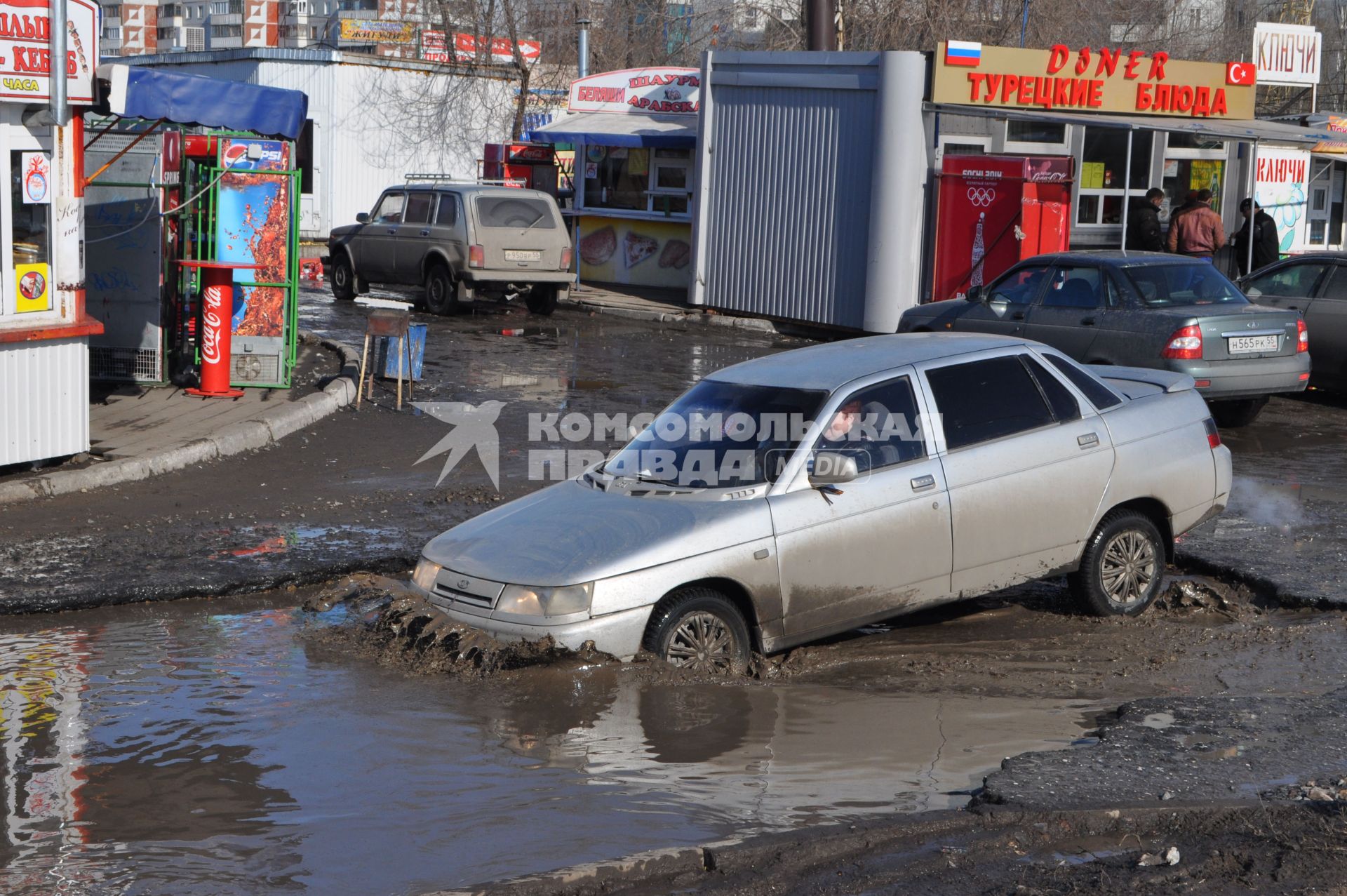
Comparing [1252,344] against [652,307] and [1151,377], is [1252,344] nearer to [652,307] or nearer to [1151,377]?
[1151,377]

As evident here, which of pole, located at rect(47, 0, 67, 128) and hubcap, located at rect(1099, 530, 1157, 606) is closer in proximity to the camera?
hubcap, located at rect(1099, 530, 1157, 606)

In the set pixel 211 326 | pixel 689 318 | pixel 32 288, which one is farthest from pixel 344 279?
pixel 32 288

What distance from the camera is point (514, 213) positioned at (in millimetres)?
21812

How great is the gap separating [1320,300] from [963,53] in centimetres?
647

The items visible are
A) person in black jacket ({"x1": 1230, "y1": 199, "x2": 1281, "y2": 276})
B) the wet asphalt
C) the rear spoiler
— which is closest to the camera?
the wet asphalt

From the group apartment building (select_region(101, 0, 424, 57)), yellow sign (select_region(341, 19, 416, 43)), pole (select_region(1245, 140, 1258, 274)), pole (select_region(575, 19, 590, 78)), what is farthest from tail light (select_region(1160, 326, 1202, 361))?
yellow sign (select_region(341, 19, 416, 43))

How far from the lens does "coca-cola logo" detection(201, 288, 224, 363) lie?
1314 centimetres

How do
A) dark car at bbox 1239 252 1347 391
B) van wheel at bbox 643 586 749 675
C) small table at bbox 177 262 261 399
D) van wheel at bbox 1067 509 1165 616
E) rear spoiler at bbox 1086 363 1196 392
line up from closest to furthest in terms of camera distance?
van wheel at bbox 643 586 749 675 → van wheel at bbox 1067 509 1165 616 → rear spoiler at bbox 1086 363 1196 392 → small table at bbox 177 262 261 399 → dark car at bbox 1239 252 1347 391

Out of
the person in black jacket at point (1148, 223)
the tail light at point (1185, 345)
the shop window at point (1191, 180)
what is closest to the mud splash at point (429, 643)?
the tail light at point (1185, 345)

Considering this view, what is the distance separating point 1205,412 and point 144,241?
10.00m

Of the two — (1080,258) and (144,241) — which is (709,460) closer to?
(1080,258)

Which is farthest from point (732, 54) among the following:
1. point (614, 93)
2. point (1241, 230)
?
point (1241, 230)

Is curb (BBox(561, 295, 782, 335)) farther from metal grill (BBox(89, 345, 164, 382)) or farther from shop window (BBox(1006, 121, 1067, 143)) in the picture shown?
metal grill (BBox(89, 345, 164, 382))

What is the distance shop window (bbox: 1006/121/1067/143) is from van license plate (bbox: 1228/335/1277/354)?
8582mm
